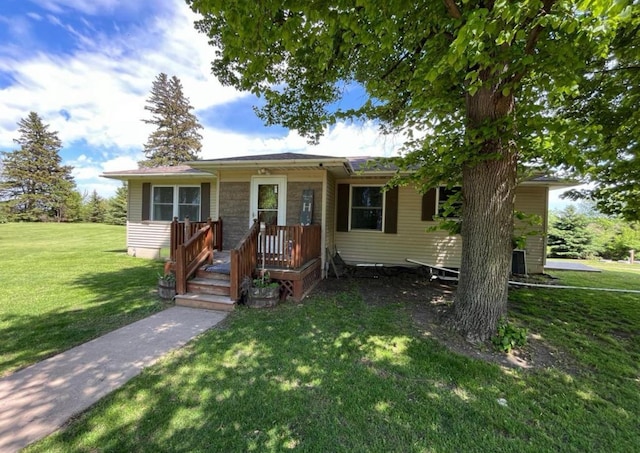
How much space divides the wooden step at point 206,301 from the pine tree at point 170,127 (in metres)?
26.8

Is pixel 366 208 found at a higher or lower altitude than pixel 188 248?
higher

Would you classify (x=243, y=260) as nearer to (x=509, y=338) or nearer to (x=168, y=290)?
(x=168, y=290)

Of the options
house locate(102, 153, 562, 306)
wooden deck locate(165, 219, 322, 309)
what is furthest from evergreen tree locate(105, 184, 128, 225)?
wooden deck locate(165, 219, 322, 309)

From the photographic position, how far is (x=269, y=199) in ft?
23.9

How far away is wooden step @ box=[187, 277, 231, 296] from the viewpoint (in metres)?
5.16

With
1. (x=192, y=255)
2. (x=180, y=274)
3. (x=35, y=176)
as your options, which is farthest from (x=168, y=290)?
(x=35, y=176)

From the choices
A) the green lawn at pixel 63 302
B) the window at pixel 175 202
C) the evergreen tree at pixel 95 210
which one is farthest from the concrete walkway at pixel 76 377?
the evergreen tree at pixel 95 210

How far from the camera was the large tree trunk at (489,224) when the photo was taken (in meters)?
3.60

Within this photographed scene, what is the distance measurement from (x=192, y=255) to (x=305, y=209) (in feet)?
9.29

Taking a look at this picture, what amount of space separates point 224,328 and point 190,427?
2.01m

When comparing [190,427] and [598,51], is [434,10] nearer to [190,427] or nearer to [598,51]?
[598,51]

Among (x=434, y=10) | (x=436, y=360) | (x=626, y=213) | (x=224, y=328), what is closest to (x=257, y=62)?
(x=434, y=10)

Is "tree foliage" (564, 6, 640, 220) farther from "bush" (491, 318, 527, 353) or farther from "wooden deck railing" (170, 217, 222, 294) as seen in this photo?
"wooden deck railing" (170, 217, 222, 294)

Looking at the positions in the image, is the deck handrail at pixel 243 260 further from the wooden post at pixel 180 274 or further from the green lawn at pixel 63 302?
the green lawn at pixel 63 302
